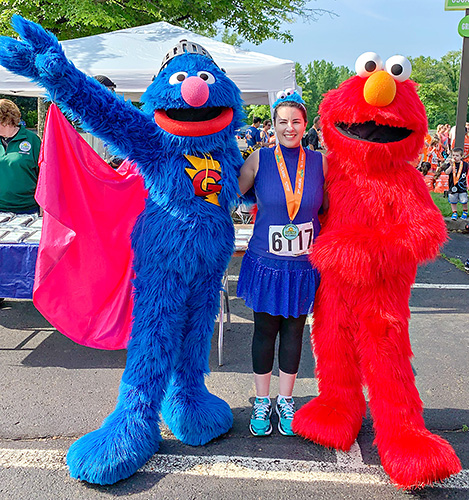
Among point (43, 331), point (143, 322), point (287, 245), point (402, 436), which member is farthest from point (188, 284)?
point (43, 331)

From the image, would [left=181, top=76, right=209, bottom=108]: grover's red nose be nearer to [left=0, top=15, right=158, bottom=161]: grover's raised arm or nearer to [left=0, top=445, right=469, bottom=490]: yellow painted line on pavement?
[left=0, top=15, right=158, bottom=161]: grover's raised arm

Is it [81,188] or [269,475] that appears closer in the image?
[269,475]

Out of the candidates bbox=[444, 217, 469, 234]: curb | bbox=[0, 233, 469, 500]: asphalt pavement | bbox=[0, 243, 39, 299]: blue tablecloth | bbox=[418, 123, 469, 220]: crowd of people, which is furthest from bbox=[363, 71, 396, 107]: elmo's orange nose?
bbox=[444, 217, 469, 234]: curb

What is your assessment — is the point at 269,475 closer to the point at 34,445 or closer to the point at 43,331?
the point at 34,445

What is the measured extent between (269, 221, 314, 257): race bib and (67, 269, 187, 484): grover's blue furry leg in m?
0.52

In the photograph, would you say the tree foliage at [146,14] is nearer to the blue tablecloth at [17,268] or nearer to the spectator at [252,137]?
the spectator at [252,137]

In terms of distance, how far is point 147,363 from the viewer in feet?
8.08

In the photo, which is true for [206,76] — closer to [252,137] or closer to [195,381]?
[195,381]

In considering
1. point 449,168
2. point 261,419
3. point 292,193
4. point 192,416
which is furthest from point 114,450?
point 449,168

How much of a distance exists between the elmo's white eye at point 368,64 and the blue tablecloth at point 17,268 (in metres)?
2.50

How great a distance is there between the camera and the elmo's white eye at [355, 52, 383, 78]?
244cm

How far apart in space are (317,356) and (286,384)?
289 millimetres

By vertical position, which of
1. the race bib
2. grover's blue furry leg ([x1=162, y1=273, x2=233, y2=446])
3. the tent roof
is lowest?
grover's blue furry leg ([x1=162, y1=273, x2=233, y2=446])

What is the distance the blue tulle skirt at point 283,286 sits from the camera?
102 inches
